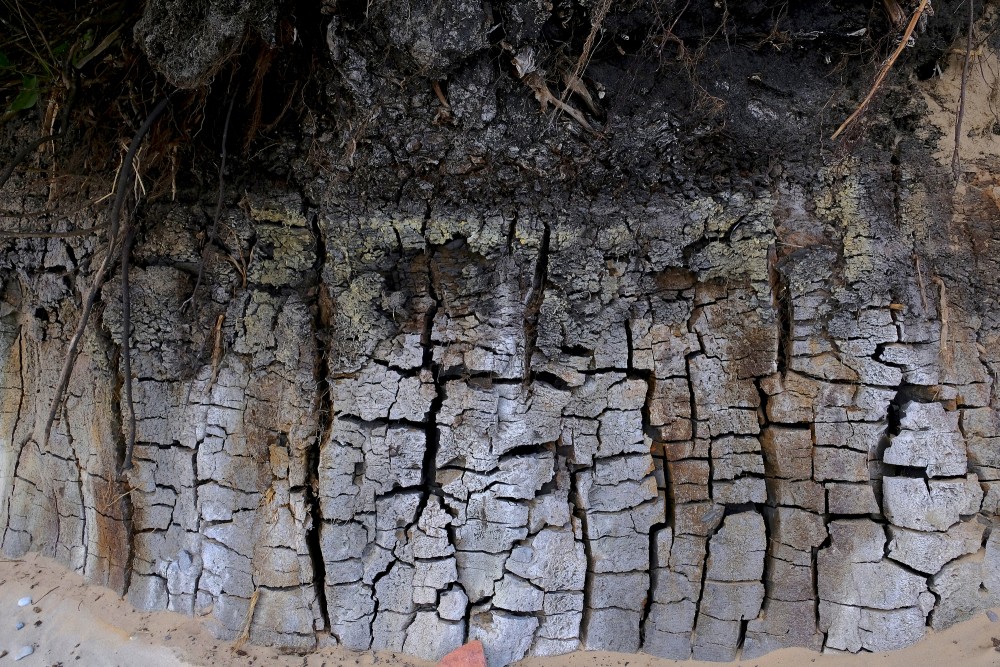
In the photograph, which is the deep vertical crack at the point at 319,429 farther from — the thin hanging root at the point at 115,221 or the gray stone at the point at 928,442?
the gray stone at the point at 928,442

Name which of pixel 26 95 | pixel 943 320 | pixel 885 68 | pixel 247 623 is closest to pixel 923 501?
pixel 943 320

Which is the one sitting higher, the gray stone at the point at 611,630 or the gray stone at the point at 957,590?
the gray stone at the point at 957,590

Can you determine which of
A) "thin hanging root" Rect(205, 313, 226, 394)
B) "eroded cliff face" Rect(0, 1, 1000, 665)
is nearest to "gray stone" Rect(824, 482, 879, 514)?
"eroded cliff face" Rect(0, 1, 1000, 665)

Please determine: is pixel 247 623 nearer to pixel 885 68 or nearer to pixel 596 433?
pixel 596 433

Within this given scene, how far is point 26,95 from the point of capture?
2.46m

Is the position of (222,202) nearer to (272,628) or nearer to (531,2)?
(531,2)

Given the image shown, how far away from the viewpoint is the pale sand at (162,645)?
7.51 ft

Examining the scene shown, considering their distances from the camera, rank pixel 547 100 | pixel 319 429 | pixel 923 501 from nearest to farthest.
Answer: pixel 547 100 → pixel 923 501 → pixel 319 429

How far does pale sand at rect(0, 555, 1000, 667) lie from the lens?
2289mm

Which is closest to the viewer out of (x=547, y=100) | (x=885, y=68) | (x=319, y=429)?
(x=885, y=68)

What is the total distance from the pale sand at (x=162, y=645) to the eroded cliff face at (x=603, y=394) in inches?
2.3

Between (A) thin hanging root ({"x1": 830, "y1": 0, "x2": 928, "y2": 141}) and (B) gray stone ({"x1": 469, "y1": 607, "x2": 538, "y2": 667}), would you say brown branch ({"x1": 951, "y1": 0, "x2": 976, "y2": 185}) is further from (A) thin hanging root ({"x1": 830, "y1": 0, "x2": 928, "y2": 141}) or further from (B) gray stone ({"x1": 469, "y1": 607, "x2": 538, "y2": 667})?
(B) gray stone ({"x1": 469, "y1": 607, "x2": 538, "y2": 667})

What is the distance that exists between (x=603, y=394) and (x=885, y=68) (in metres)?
1.40

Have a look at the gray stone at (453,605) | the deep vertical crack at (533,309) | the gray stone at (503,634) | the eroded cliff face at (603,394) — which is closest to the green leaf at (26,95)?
the eroded cliff face at (603,394)
